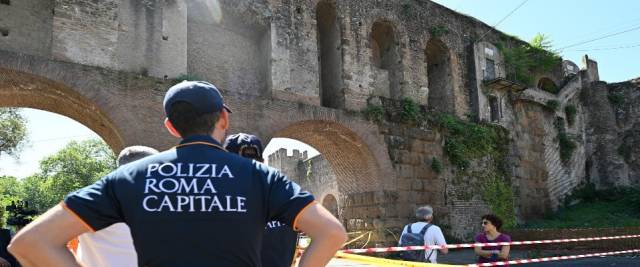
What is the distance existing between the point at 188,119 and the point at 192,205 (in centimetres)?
35

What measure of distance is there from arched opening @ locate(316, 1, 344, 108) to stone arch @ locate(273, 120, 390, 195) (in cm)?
87

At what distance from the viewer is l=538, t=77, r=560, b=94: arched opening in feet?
69.4

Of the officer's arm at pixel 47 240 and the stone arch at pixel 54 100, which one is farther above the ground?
the stone arch at pixel 54 100

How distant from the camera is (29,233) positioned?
157 cm

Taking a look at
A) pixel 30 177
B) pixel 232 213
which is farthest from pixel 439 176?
pixel 30 177

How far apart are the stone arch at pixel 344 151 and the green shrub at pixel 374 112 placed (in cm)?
72

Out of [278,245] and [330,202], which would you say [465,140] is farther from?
[278,245]

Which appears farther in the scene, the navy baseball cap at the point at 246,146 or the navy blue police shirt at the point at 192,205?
the navy baseball cap at the point at 246,146

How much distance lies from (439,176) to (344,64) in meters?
4.26

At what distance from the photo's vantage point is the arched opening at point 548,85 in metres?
21.1

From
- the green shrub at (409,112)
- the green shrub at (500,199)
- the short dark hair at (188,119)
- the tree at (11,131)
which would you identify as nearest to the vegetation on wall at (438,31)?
the green shrub at (409,112)

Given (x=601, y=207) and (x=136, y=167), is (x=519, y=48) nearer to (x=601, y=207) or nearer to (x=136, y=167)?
(x=601, y=207)

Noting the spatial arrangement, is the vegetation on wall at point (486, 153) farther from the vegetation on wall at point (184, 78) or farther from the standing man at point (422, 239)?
the standing man at point (422, 239)

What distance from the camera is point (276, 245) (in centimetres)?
303
